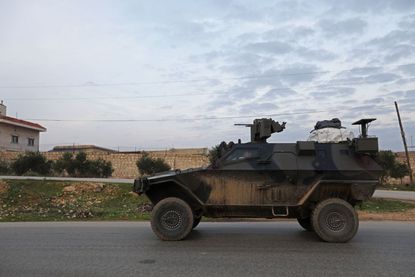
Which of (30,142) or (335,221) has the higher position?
(30,142)

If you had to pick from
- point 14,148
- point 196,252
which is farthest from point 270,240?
point 14,148

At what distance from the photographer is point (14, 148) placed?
55.9 metres

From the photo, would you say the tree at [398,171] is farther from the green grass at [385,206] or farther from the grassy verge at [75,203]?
the grassy verge at [75,203]

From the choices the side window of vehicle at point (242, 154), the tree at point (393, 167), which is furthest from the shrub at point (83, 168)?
the side window of vehicle at point (242, 154)

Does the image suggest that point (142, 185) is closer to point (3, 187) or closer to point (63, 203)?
point (63, 203)

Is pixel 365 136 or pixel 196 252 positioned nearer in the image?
pixel 196 252

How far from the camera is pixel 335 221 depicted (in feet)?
28.6

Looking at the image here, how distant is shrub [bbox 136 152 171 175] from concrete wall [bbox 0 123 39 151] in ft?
69.4

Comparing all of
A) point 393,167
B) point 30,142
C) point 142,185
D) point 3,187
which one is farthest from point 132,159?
point 142,185

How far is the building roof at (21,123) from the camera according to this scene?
5403cm

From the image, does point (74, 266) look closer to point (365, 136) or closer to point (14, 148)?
point (365, 136)

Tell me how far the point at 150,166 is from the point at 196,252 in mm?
33986

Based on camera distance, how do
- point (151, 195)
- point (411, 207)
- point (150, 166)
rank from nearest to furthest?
point (151, 195), point (411, 207), point (150, 166)

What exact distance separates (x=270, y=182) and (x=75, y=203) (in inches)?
540
